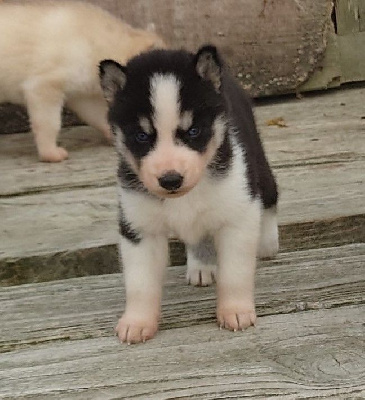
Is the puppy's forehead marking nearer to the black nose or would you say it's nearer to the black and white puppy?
the black and white puppy

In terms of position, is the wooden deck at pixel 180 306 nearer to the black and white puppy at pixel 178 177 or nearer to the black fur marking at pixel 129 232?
the black and white puppy at pixel 178 177

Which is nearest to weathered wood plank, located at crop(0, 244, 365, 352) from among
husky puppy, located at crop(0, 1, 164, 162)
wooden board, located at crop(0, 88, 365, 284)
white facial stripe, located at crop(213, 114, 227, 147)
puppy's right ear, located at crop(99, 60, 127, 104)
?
wooden board, located at crop(0, 88, 365, 284)

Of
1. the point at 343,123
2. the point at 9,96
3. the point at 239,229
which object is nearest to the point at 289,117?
the point at 343,123

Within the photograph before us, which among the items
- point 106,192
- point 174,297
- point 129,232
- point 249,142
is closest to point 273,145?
point 106,192

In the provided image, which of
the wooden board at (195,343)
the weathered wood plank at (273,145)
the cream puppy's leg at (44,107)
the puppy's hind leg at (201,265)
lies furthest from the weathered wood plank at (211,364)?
the cream puppy's leg at (44,107)

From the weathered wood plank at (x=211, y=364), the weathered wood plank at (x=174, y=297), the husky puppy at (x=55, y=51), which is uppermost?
the weathered wood plank at (x=211, y=364)

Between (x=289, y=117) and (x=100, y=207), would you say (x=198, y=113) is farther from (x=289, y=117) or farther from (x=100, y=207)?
(x=289, y=117)
